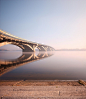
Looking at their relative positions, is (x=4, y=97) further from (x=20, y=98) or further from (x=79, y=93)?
(x=79, y=93)

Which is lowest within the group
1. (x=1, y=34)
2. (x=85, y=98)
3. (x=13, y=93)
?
(x=85, y=98)

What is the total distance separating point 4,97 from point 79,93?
333 centimetres

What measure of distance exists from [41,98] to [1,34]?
28.7m

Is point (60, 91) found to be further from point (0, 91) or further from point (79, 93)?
point (0, 91)

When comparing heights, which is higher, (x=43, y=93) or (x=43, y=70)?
(x=43, y=93)

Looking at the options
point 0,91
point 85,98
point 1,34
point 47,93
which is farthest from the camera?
point 1,34

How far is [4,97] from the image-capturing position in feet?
8.93

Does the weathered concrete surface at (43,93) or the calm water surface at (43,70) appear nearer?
the weathered concrete surface at (43,93)

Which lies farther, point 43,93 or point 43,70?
point 43,70

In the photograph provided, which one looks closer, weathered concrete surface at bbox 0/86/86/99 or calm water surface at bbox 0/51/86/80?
weathered concrete surface at bbox 0/86/86/99

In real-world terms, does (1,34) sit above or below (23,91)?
above

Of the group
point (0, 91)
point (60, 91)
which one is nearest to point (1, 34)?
point (0, 91)

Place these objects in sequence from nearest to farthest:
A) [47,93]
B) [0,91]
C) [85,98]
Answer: [85,98] < [47,93] < [0,91]

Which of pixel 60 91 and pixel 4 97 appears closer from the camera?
pixel 4 97
